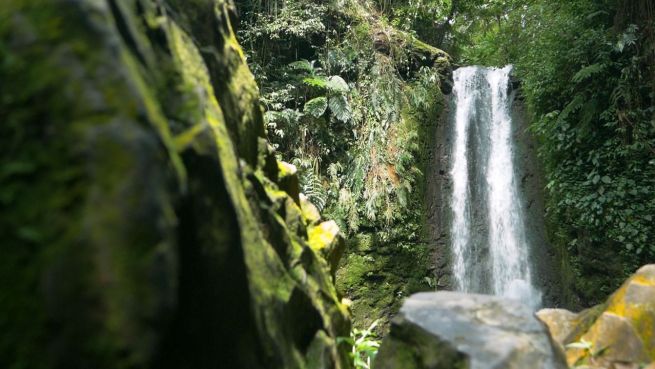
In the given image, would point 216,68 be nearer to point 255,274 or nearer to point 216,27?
point 216,27

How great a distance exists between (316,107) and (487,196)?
414 cm

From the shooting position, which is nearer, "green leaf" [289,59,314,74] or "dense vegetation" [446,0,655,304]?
"dense vegetation" [446,0,655,304]

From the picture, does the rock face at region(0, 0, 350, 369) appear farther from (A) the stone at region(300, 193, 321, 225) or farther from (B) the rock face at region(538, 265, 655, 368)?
(B) the rock face at region(538, 265, 655, 368)

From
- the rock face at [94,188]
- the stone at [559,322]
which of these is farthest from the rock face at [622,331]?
the rock face at [94,188]

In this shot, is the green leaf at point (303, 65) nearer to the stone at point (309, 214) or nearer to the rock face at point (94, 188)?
the stone at point (309, 214)

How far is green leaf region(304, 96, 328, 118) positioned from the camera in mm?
9812

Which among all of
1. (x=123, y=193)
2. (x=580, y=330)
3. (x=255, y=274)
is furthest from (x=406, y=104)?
(x=123, y=193)

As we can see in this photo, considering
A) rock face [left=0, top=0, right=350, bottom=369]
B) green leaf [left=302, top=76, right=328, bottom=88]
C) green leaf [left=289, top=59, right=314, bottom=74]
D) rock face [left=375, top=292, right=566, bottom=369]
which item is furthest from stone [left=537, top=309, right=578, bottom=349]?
green leaf [left=289, top=59, right=314, bottom=74]

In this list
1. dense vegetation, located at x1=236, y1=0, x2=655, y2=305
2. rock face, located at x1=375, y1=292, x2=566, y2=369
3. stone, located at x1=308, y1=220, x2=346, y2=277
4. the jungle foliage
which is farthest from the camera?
the jungle foliage

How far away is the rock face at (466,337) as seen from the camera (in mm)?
Answer: 3174

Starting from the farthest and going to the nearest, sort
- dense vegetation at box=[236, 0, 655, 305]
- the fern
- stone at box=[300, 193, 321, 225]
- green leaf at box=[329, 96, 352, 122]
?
green leaf at box=[329, 96, 352, 122]
the fern
dense vegetation at box=[236, 0, 655, 305]
stone at box=[300, 193, 321, 225]

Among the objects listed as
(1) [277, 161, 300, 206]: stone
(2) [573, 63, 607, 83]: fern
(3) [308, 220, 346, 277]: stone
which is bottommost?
(3) [308, 220, 346, 277]: stone

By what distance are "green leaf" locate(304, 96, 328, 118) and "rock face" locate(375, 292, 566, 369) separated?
6.28m

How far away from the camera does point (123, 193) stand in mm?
1551
